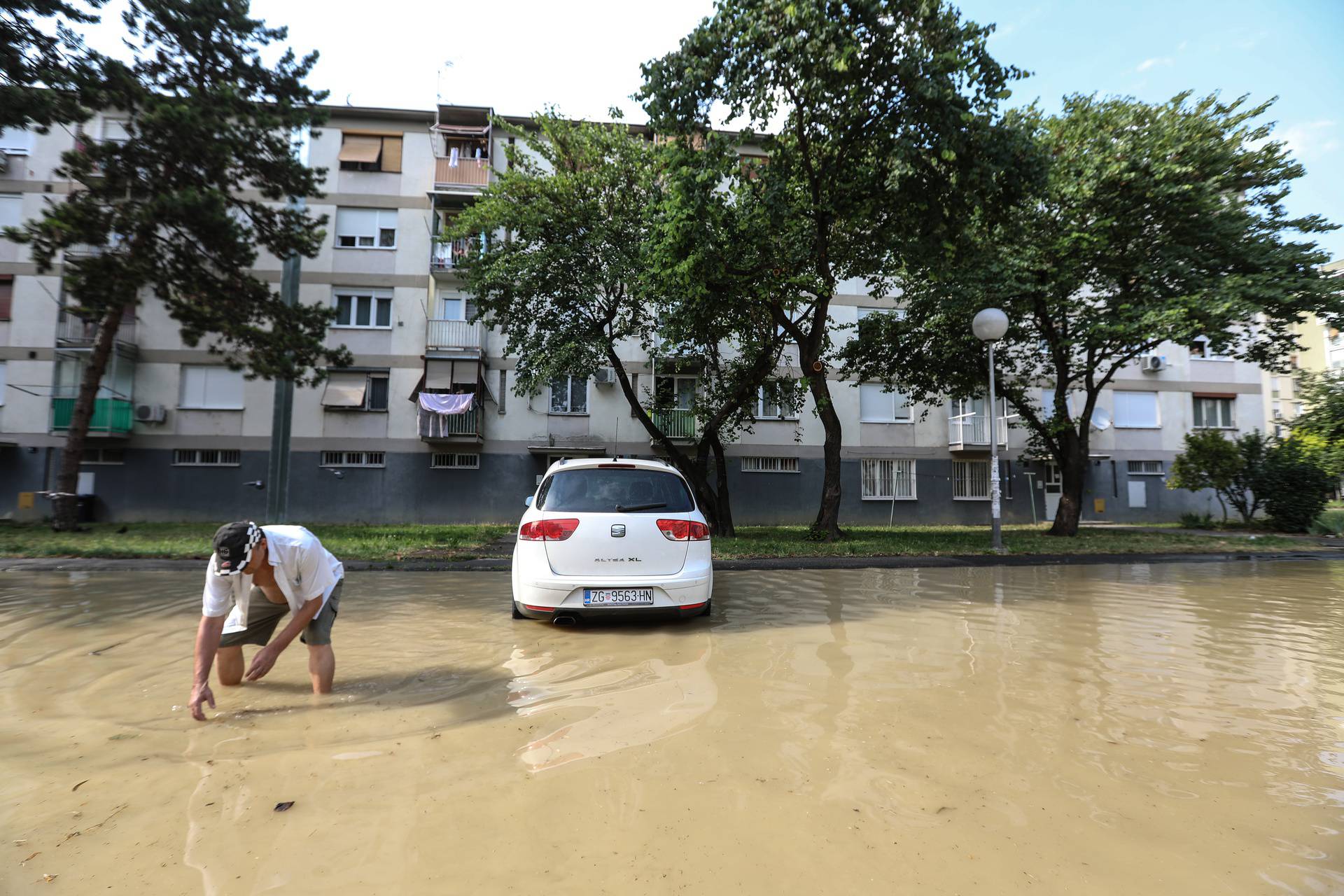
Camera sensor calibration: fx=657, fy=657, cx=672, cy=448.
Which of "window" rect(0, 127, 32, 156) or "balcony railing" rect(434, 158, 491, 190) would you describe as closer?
"window" rect(0, 127, 32, 156)

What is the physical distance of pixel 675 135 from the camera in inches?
531

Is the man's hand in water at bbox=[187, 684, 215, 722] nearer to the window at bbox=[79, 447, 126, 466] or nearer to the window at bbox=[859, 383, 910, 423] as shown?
the window at bbox=[859, 383, 910, 423]

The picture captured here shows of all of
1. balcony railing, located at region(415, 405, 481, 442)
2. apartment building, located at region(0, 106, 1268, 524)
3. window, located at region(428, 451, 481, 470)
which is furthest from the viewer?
window, located at region(428, 451, 481, 470)

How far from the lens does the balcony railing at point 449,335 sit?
24.0 meters

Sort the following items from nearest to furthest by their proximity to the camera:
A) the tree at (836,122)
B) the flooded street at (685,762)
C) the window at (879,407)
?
the flooded street at (685,762) → the tree at (836,122) → the window at (879,407)

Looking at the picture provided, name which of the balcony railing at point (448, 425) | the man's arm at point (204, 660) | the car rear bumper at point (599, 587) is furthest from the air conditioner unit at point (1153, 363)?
the man's arm at point (204, 660)

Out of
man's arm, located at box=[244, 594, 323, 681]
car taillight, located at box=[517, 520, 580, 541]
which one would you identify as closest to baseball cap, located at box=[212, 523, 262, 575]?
man's arm, located at box=[244, 594, 323, 681]

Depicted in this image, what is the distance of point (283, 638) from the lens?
13.5 ft

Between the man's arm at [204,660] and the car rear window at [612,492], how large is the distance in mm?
2732

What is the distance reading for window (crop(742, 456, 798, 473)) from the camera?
84.0 ft

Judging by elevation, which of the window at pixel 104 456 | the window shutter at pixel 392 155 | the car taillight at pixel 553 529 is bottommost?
the car taillight at pixel 553 529

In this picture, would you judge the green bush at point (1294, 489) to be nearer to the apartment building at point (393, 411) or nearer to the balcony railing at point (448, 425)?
the apartment building at point (393, 411)

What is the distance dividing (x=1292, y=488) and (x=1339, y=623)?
1665 cm

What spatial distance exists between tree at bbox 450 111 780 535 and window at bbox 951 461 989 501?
42.5 ft
